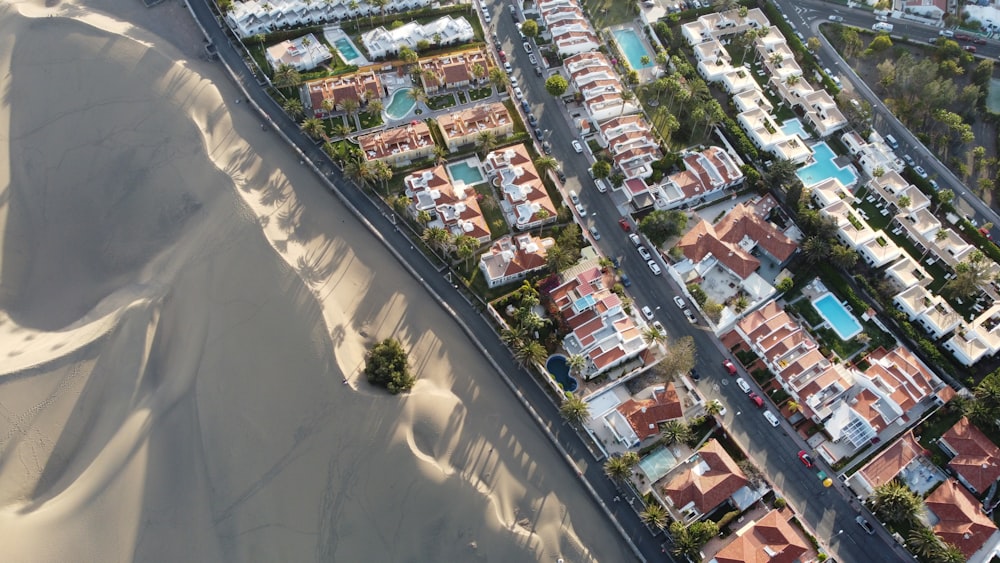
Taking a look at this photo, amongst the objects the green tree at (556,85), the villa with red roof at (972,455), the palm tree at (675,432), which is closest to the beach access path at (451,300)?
the palm tree at (675,432)

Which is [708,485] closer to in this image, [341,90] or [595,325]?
[595,325]

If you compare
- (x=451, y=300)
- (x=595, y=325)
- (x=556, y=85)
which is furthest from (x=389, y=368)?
(x=556, y=85)

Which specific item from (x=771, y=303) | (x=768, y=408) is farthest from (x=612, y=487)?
(x=771, y=303)

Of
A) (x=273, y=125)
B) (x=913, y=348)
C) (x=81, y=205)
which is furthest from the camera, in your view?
(x=273, y=125)

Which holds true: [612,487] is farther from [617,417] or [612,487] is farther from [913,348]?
[913,348]

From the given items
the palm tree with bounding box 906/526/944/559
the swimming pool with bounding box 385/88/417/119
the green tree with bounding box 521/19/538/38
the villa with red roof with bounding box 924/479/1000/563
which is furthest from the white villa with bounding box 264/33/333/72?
the villa with red roof with bounding box 924/479/1000/563

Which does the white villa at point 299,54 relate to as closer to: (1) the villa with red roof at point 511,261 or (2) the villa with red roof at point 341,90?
(2) the villa with red roof at point 341,90
